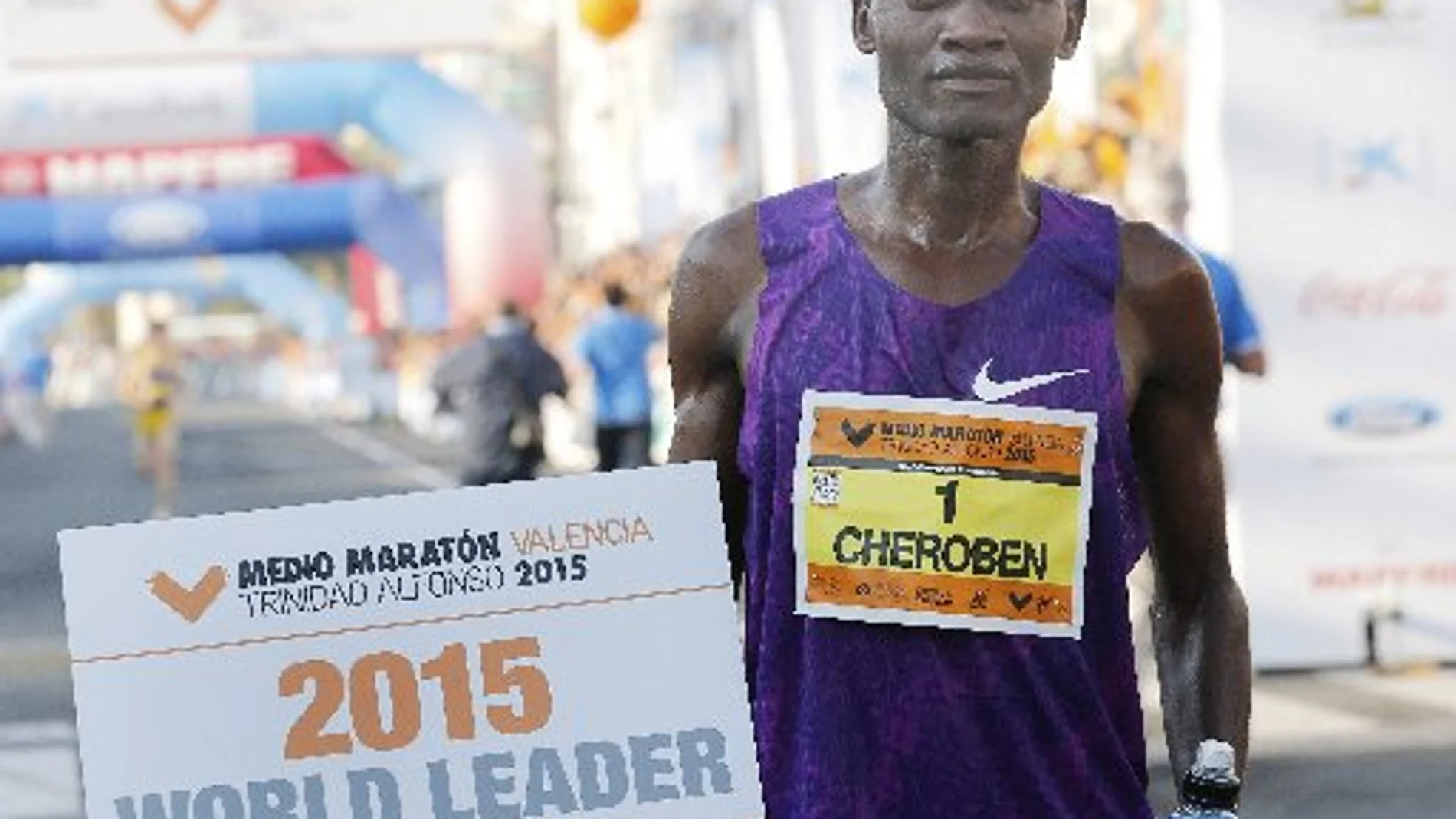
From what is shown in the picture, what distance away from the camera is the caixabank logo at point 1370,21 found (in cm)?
1159

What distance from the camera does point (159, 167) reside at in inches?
1124

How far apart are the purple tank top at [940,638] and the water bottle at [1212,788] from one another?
105 millimetres

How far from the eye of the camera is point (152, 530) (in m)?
2.66

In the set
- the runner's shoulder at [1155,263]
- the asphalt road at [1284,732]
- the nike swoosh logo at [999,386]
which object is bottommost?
the asphalt road at [1284,732]

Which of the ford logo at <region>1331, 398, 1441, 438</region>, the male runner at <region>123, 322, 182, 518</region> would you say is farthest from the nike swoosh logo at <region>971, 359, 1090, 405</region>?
the male runner at <region>123, 322, 182, 518</region>

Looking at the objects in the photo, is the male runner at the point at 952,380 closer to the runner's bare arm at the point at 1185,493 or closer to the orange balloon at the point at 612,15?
the runner's bare arm at the point at 1185,493

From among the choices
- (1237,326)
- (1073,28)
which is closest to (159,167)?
(1237,326)

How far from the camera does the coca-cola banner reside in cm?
1161

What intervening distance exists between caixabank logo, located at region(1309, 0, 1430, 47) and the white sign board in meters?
8.44

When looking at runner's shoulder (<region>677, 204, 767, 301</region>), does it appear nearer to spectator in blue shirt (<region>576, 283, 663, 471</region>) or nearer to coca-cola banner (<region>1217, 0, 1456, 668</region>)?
coca-cola banner (<region>1217, 0, 1456, 668</region>)

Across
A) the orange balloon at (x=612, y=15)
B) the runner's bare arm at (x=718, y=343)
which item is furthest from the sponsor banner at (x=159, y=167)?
the runner's bare arm at (x=718, y=343)

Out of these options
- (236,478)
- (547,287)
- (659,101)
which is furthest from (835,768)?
(659,101)

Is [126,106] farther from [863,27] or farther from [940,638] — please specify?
[940,638]

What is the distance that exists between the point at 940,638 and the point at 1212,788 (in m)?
0.26
